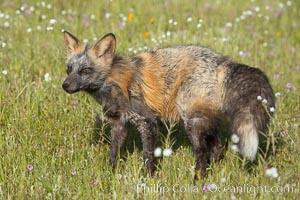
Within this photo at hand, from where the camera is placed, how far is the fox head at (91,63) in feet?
20.1

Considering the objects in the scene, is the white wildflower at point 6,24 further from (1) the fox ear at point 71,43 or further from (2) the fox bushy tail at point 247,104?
(2) the fox bushy tail at point 247,104

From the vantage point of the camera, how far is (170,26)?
10242mm

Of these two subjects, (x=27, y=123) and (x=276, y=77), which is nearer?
(x=27, y=123)

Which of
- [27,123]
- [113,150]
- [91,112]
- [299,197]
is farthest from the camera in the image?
[91,112]

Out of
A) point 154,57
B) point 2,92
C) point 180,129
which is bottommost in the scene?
point 180,129

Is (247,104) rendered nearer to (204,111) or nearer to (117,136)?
(204,111)

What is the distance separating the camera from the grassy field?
5148mm

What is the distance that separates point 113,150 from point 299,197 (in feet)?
7.61

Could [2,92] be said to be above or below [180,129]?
above

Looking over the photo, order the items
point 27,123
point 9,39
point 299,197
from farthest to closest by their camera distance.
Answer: point 9,39 < point 27,123 < point 299,197

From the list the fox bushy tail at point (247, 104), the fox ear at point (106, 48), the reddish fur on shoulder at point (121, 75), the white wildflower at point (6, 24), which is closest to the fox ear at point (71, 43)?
the fox ear at point (106, 48)

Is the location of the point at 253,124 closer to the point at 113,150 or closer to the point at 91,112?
the point at 113,150

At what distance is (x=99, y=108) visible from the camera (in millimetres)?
7172

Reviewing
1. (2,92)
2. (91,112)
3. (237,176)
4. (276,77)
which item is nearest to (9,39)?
(2,92)
